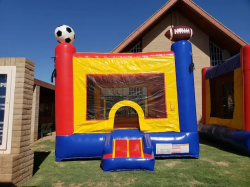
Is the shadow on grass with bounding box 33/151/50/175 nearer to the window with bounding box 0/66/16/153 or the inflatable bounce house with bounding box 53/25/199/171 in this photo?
the inflatable bounce house with bounding box 53/25/199/171

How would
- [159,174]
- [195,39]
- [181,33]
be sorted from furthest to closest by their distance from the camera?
[195,39], [181,33], [159,174]

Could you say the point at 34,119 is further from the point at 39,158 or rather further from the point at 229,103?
the point at 229,103

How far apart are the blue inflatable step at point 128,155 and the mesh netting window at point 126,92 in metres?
0.90

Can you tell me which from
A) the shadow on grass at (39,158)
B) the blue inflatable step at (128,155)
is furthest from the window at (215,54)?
the shadow on grass at (39,158)

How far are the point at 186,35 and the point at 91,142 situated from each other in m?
4.17

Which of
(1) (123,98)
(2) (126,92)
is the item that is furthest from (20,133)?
(2) (126,92)

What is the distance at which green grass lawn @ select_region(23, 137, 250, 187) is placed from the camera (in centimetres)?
339

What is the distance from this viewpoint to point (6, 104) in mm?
3295

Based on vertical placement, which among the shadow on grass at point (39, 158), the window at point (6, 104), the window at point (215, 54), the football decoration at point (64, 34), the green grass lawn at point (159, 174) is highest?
the window at point (215, 54)

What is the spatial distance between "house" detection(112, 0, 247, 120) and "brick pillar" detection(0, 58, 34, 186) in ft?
23.1

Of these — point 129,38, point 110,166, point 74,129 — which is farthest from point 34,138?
point 129,38

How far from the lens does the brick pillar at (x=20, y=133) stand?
9.98ft

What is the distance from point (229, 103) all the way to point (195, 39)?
420 cm

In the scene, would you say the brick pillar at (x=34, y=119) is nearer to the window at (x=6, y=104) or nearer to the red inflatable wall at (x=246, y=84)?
the window at (x=6, y=104)
